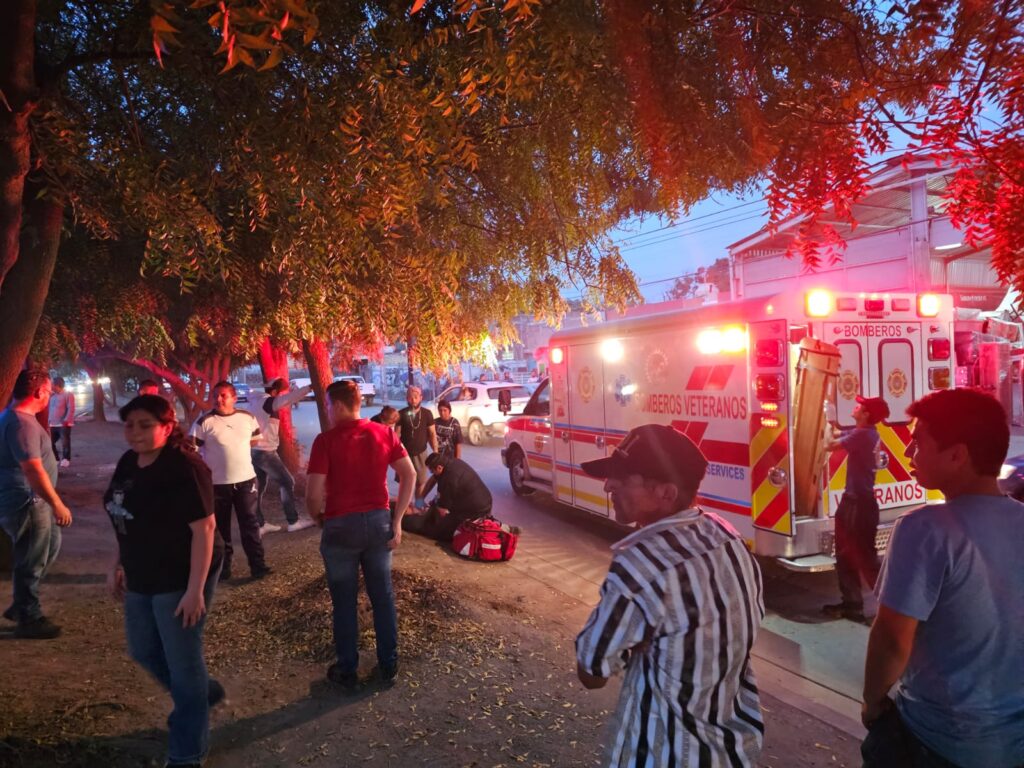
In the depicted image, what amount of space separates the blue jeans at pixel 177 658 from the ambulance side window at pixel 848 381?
558cm

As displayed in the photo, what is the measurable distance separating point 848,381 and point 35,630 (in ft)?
22.6

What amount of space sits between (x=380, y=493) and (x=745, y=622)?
278cm

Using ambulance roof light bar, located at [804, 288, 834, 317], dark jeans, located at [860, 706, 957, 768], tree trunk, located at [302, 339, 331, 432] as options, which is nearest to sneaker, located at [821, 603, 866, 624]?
ambulance roof light bar, located at [804, 288, 834, 317]

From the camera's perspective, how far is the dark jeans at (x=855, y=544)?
5734mm

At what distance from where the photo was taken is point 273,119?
5.14 metres

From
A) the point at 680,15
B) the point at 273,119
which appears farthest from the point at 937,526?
the point at 273,119

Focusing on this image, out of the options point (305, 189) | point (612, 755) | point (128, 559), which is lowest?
point (612, 755)

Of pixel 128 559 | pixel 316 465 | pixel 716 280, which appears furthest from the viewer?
pixel 716 280

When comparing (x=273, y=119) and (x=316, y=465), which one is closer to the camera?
(x=316, y=465)

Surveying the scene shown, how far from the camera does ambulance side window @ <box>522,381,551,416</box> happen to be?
10.7 m

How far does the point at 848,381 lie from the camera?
21.3 ft

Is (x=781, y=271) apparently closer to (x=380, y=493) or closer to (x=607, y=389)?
(x=607, y=389)

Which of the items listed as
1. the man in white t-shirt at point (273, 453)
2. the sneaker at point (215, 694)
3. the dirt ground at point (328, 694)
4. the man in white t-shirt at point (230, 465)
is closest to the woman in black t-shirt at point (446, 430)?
the man in white t-shirt at point (273, 453)

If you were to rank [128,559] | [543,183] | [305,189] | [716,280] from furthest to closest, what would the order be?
[716,280] → [543,183] → [305,189] → [128,559]
